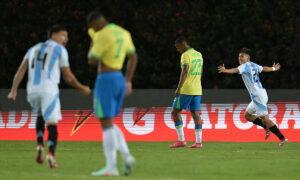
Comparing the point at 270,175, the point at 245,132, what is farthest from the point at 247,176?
the point at 245,132

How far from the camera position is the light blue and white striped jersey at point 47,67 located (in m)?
8.77

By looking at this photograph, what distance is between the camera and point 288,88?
17.7 meters

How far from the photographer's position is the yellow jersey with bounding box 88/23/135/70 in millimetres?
7547

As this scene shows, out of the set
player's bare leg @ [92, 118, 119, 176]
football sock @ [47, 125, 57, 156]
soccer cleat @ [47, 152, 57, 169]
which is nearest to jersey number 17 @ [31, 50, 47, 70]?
football sock @ [47, 125, 57, 156]

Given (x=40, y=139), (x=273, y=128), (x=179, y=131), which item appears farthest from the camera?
(x=273, y=128)

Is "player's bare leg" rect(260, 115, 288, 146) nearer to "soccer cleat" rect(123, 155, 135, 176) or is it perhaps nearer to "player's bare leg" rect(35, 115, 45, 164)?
"player's bare leg" rect(35, 115, 45, 164)

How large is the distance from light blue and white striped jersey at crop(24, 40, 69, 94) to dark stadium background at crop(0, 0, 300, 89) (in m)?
8.94

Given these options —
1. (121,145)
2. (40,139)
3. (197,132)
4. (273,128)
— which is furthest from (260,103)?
(121,145)

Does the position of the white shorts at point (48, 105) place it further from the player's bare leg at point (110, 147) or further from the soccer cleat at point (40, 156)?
the player's bare leg at point (110, 147)

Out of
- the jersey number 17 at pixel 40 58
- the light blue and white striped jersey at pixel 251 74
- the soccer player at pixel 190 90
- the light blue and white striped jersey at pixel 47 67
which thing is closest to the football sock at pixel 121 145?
the light blue and white striped jersey at pixel 47 67

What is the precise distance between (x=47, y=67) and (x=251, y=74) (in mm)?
6291

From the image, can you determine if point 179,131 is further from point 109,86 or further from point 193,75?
point 109,86

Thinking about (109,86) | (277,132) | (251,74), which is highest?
(109,86)

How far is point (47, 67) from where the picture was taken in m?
8.77
